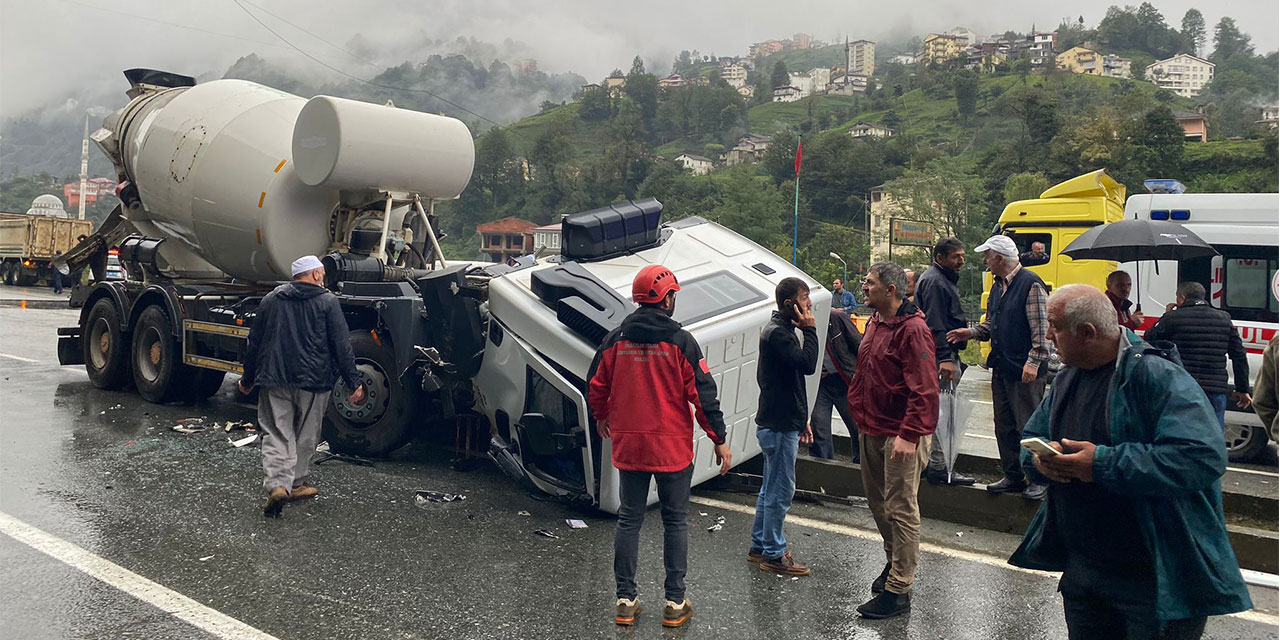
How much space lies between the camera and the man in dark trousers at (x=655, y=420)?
4.22 m

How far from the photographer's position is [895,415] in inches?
172

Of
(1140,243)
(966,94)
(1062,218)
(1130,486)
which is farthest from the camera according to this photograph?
(966,94)

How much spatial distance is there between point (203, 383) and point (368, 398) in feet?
11.5

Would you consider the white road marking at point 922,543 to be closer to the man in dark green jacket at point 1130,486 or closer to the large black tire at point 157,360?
the man in dark green jacket at point 1130,486

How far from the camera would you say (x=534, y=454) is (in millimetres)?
6012

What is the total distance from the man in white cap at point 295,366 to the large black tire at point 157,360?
142 inches

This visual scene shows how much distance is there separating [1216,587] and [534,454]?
423 cm

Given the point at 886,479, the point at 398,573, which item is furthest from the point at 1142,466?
the point at 398,573

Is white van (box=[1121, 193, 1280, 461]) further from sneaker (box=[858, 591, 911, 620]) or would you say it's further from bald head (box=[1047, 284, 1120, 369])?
bald head (box=[1047, 284, 1120, 369])

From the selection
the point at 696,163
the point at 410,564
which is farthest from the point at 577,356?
the point at 696,163

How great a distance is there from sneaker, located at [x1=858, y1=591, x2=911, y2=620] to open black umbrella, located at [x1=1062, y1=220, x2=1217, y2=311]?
4.69 meters

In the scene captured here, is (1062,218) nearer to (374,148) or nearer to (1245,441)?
(1245,441)

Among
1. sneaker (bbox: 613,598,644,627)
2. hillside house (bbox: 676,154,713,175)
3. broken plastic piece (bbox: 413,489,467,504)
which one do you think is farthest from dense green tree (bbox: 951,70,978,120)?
sneaker (bbox: 613,598,644,627)

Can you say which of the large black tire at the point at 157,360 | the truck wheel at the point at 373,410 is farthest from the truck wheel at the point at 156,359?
the truck wheel at the point at 373,410
